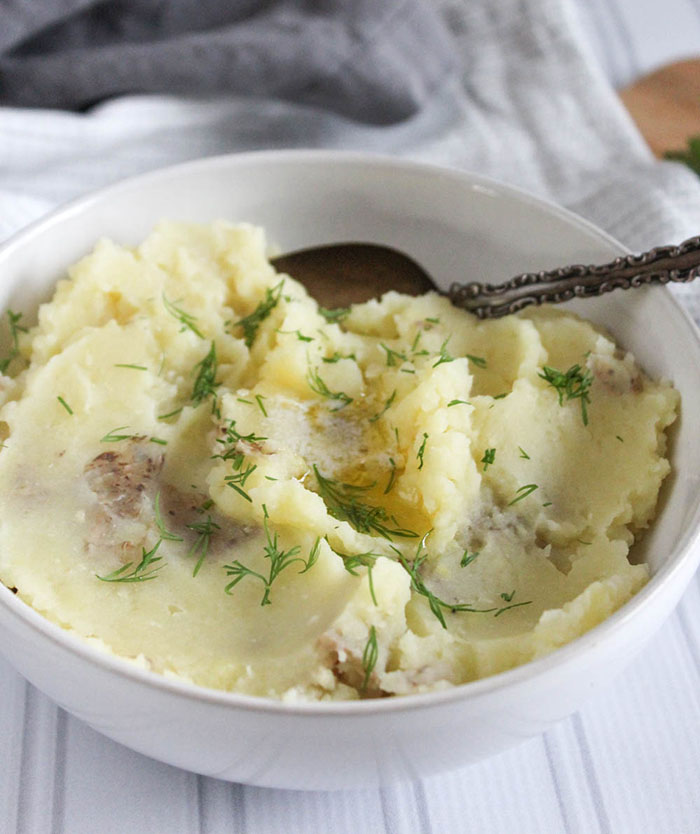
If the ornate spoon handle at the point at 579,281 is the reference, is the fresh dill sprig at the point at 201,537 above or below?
below

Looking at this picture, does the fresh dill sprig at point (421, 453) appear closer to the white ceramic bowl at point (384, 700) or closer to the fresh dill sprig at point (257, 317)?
the white ceramic bowl at point (384, 700)

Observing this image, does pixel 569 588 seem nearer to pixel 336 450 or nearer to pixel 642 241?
pixel 336 450

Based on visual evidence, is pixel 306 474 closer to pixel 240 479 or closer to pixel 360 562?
pixel 240 479

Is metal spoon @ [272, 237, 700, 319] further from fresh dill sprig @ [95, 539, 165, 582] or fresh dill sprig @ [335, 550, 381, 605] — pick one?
fresh dill sprig @ [95, 539, 165, 582]

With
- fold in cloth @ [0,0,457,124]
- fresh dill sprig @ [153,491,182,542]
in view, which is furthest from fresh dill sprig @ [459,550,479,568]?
fold in cloth @ [0,0,457,124]

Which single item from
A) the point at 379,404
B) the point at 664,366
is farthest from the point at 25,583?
the point at 664,366

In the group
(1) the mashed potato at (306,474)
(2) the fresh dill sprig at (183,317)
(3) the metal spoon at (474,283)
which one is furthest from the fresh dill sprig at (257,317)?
(3) the metal spoon at (474,283)
